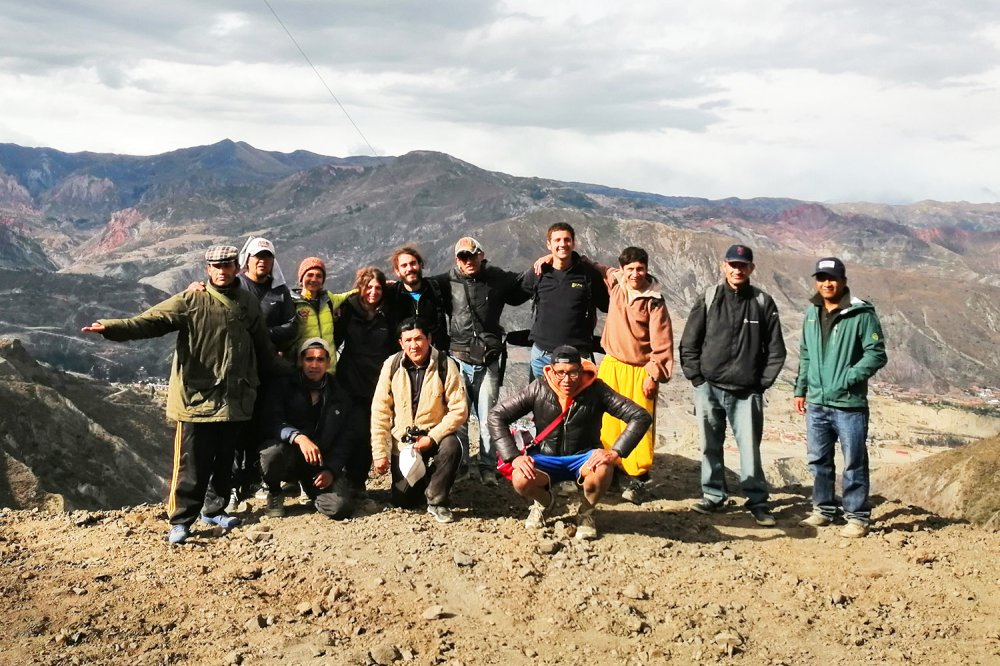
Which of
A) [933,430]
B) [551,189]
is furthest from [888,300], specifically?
[551,189]

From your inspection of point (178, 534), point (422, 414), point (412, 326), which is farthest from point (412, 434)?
point (178, 534)

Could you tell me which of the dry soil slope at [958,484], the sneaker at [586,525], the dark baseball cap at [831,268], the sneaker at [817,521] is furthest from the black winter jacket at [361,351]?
the dry soil slope at [958,484]

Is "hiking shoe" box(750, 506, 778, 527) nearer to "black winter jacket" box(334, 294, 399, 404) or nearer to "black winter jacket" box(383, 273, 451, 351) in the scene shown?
"black winter jacket" box(383, 273, 451, 351)

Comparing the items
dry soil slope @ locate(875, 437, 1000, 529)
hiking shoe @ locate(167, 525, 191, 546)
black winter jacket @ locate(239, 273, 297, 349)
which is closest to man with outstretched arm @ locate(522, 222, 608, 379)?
black winter jacket @ locate(239, 273, 297, 349)

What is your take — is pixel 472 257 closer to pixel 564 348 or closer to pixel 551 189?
pixel 564 348

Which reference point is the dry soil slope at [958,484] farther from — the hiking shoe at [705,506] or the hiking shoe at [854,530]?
the hiking shoe at [705,506]

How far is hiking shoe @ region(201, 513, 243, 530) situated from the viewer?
5.95 meters

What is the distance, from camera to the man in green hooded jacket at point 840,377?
5816 mm

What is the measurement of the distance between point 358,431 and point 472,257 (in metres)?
1.66

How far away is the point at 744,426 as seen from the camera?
6156 mm

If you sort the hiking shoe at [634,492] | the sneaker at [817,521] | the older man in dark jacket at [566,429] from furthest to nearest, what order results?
the hiking shoe at [634,492]
the sneaker at [817,521]
the older man in dark jacket at [566,429]

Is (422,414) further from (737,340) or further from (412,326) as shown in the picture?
(737,340)

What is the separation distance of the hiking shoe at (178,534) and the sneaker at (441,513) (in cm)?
173

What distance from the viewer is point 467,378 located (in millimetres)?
6836
